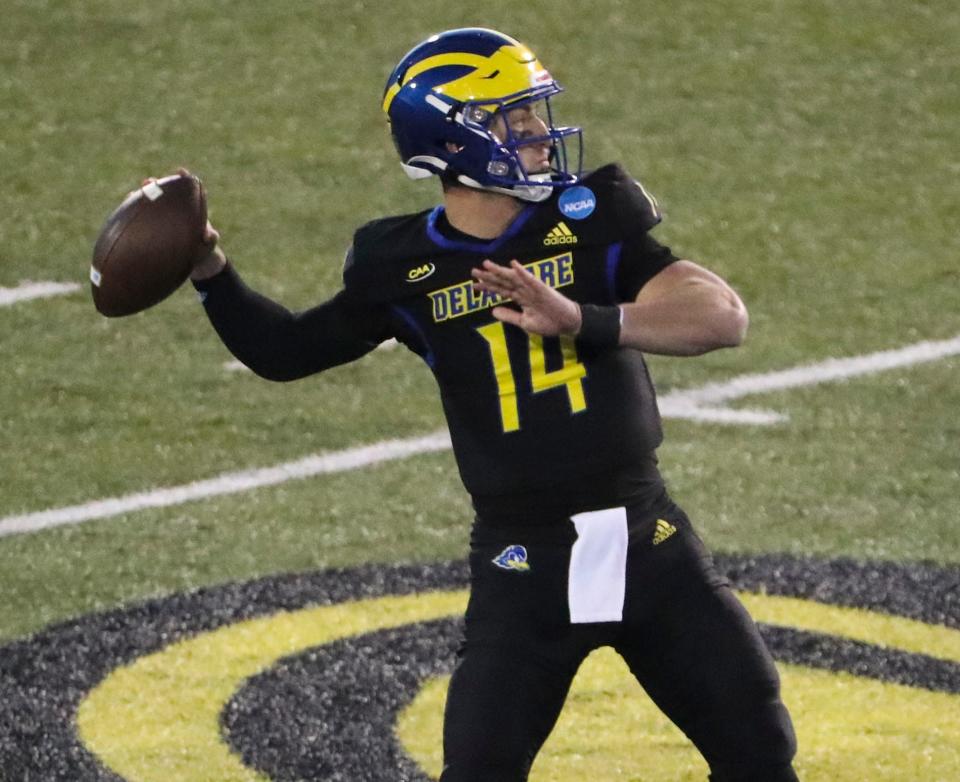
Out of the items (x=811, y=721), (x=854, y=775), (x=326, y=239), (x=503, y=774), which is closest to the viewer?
(x=503, y=774)

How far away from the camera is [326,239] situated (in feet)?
33.1

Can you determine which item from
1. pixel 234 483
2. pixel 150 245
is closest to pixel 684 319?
pixel 150 245

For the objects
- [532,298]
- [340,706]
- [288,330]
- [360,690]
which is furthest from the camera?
[360,690]

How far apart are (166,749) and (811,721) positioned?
1563 mm

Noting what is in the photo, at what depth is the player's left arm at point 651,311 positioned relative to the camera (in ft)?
12.2

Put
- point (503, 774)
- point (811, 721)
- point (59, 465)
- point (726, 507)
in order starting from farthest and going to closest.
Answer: point (59, 465)
point (726, 507)
point (811, 721)
point (503, 774)

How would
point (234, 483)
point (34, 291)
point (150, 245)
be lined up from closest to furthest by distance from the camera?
1. point (150, 245)
2. point (234, 483)
3. point (34, 291)

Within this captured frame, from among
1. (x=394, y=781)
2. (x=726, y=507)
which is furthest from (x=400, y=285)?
(x=726, y=507)

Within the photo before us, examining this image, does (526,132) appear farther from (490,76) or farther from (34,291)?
(34,291)

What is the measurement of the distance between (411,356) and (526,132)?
4.86 meters

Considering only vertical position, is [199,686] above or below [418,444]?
above

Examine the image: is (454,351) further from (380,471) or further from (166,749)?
(380,471)

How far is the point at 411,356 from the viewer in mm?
8852

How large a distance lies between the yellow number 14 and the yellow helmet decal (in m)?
0.44
